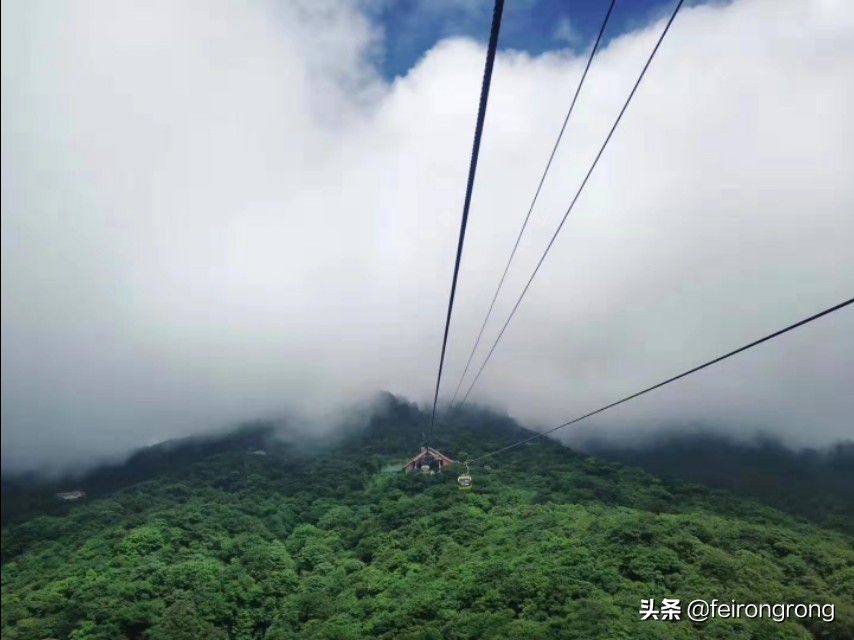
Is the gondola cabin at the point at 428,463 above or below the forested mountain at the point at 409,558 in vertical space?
above

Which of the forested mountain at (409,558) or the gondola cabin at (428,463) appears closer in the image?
the forested mountain at (409,558)

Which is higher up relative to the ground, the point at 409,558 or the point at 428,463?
the point at 428,463

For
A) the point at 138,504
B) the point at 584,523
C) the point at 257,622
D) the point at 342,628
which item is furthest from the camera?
the point at 138,504

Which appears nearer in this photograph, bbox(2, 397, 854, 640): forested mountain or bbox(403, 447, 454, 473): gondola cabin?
bbox(2, 397, 854, 640): forested mountain

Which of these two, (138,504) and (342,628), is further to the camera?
(138,504)

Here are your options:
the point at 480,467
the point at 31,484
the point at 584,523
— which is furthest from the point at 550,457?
the point at 31,484

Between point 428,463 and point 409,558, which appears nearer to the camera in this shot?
point 409,558

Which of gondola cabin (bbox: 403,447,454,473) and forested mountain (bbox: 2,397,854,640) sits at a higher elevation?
gondola cabin (bbox: 403,447,454,473)

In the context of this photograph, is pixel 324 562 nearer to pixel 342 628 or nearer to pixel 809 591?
pixel 342 628
